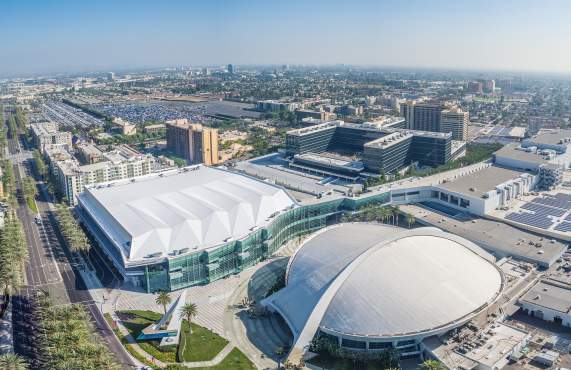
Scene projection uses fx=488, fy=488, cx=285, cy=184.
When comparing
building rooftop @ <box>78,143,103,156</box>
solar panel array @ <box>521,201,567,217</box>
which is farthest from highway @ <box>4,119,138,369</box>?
solar panel array @ <box>521,201,567,217</box>

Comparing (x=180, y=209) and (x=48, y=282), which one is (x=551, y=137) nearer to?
(x=180, y=209)

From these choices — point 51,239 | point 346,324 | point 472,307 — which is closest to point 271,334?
point 346,324

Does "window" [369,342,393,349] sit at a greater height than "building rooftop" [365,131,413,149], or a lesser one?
lesser

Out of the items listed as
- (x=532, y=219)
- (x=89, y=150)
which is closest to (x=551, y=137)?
(x=532, y=219)

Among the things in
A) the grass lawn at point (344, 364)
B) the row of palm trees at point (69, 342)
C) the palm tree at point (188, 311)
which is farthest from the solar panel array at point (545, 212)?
the row of palm trees at point (69, 342)

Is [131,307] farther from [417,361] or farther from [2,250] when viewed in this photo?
[417,361]

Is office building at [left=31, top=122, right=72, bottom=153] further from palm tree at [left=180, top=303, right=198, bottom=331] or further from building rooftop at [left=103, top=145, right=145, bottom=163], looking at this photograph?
palm tree at [left=180, top=303, right=198, bottom=331]
